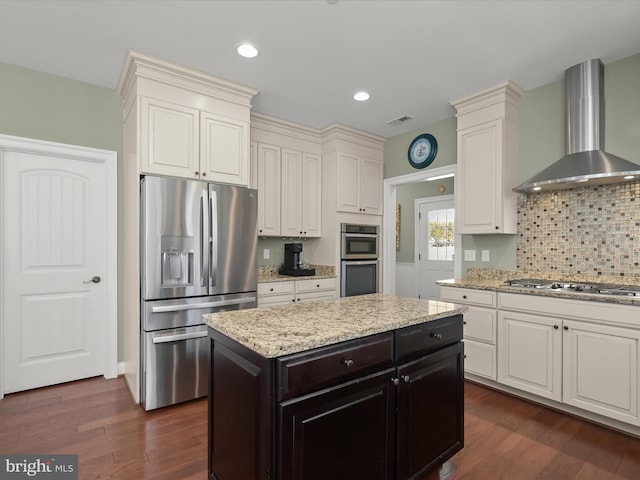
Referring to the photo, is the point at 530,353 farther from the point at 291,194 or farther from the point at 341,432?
the point at 291,194

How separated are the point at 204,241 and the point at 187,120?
1.00 m

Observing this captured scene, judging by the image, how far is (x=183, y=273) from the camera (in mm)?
2768

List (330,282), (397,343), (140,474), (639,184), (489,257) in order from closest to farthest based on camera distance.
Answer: (397,343) < (140,474) < (639,184) < (489,257) < (330,282)

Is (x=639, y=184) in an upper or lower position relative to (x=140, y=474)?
upper

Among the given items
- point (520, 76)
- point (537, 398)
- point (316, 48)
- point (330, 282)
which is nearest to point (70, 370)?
point (330, 282)

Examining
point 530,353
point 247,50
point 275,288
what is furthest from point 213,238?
point 530,353

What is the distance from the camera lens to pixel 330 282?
4.07 meters

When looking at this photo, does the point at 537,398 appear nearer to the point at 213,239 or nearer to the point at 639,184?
the point at 639,184

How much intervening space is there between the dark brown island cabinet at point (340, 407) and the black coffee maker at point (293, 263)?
2246mm

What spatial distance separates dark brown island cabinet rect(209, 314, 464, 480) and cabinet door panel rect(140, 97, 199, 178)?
1676 mm

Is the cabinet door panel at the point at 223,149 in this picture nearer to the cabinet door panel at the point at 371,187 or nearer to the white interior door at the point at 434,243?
the cabinet door panel at the point at 371,187

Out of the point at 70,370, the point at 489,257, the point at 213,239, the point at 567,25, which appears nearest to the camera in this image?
the point at 567,25

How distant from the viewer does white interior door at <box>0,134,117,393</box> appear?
290 cm

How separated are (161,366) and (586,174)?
345 cm
